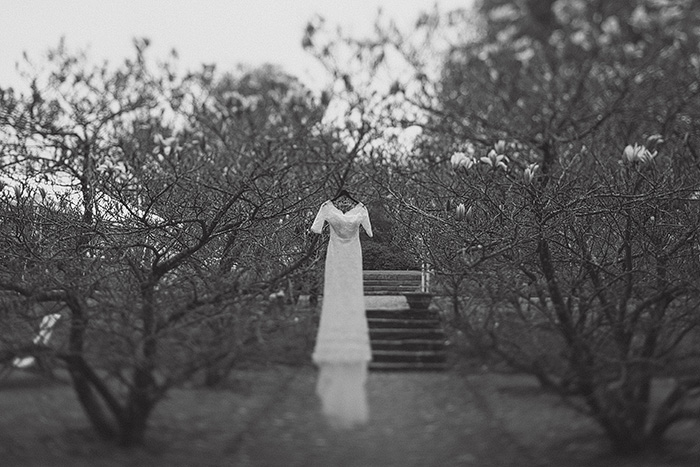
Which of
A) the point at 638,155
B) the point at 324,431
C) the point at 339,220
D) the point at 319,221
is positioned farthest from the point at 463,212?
the point at 324,431

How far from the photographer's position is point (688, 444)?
543cm

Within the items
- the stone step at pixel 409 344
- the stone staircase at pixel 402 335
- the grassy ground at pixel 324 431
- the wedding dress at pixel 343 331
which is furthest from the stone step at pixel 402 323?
the grassy ground at pixel 324 431

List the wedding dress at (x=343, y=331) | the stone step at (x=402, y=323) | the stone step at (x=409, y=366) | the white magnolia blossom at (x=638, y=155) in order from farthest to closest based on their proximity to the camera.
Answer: the stone step at (x=402, y=323), the white magnolia blossom at (x=638, y=155), the stone step at (x=409, y=366), the wedding dress at (x=343, y=331)

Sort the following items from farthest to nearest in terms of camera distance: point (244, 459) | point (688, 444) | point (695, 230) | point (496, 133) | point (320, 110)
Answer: point (496, 133), point (320, 110), point (695, 230), point (688, 444), point (244, 459)

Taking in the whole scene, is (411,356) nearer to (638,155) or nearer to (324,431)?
(324,431)

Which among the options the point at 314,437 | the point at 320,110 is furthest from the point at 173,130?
the point at 314,437

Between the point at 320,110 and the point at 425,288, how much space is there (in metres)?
3.05

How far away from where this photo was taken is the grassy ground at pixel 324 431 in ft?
16.3

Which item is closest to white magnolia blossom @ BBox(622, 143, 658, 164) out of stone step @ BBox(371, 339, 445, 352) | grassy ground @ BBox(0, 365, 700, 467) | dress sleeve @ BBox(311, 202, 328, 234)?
stone step @ BBox(371, 339, 445, 352)

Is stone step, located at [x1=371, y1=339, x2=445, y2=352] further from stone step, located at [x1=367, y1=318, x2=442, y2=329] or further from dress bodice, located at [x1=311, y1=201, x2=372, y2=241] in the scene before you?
dress bodice, located at [x1=311, y1=201, x2=372, y2=241]

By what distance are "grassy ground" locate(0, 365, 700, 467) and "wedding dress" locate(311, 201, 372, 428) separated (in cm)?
11

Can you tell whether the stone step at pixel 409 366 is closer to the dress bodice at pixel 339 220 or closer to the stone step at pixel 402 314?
the dress bodice at pixel 339 220

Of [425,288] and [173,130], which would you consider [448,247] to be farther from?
[173,130]

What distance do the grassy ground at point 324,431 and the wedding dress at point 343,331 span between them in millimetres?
106
